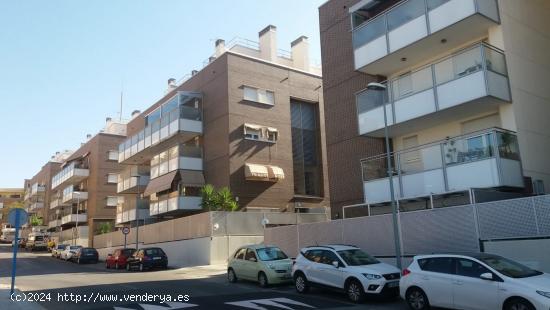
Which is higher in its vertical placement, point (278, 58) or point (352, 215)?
point (278, 58)

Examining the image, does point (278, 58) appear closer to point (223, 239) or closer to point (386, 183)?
point (223, 239)

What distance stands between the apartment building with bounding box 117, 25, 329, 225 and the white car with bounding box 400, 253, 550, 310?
22.6 meters

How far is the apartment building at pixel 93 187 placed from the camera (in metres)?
59.4

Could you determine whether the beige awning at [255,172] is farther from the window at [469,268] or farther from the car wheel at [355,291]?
the window at [469,268]

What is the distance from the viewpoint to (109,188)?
199ft

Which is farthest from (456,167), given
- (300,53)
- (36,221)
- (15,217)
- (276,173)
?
(36,221)

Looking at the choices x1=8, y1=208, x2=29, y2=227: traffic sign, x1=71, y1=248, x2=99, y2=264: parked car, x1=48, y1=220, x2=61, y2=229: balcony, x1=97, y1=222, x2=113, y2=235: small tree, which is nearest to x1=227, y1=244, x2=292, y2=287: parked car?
x1=8, y1=208, x2=29, y2=227: traffic sign

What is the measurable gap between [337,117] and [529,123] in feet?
31.6

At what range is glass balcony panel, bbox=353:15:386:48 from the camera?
69.5 feet

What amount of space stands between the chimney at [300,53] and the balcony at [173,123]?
9.06m

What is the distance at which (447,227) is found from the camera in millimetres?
15688

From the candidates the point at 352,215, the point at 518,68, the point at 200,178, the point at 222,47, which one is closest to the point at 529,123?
the point at 518,68
